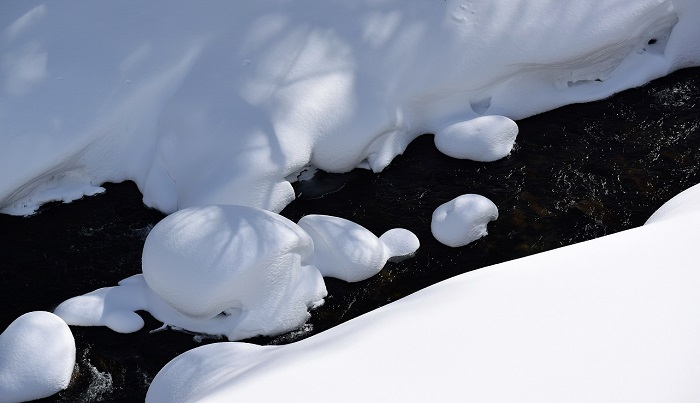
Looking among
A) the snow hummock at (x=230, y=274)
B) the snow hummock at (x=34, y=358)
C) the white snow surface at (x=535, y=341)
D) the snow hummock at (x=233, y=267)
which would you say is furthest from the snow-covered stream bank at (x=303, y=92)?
the white snow surface at (x=535, y=341)

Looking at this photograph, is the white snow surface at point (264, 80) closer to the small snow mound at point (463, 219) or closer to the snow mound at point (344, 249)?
the snow mound at point (344, 249)

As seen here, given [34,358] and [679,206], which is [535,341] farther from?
[34,358]

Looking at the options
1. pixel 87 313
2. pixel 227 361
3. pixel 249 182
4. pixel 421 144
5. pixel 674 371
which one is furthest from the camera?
pixel 421 144

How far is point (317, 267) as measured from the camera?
4.41 metres

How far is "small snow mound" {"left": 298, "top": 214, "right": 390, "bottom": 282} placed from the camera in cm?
437

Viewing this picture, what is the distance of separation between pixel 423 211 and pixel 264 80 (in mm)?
1074

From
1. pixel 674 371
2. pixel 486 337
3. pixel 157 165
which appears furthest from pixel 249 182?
pixel 674 371

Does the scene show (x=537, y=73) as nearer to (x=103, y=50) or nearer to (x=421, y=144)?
(x=421, y=144)

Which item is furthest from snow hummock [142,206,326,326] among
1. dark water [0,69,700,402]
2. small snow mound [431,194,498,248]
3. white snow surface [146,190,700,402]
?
white snow surface [146,190,700,402]

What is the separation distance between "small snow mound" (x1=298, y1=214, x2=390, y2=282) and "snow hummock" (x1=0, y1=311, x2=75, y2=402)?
43.8 inches

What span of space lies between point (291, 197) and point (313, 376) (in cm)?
207

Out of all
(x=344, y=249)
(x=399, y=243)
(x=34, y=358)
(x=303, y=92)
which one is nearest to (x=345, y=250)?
(x=344, y=249)

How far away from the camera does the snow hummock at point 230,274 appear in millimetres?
4105

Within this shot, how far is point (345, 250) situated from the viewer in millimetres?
4363
